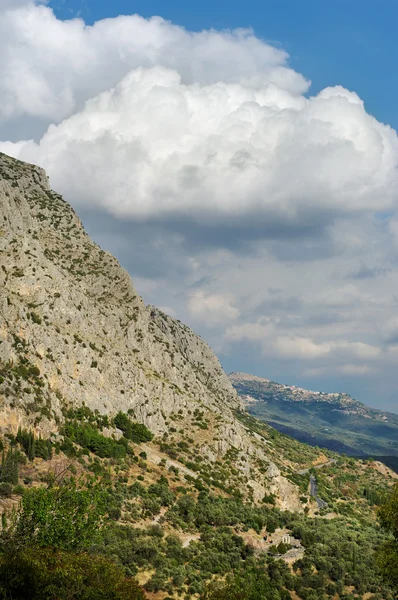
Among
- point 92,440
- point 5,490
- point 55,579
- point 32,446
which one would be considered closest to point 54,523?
point 55,579

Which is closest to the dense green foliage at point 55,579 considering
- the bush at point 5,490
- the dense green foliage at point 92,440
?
the bush at point 5,490

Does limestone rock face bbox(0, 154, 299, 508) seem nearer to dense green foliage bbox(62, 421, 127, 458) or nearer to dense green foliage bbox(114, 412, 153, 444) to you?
dense green foliage bbox(114, 412, 153, 444)

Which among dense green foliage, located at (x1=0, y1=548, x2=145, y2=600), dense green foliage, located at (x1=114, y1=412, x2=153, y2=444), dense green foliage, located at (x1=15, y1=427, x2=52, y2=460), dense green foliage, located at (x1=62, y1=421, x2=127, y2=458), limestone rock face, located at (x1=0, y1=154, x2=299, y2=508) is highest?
limestone rock face, located at (x1=0, y1=154, x2=299, y2=508)

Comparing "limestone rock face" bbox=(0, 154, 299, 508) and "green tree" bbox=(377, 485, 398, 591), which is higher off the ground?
"limestone rock face" bbox=(0, 154, 299, 508)

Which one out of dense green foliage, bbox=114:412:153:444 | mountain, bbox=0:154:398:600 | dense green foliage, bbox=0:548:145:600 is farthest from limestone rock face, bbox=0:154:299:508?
dense green foliage, bbox=0:548:145:600

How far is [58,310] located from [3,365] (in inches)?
1006

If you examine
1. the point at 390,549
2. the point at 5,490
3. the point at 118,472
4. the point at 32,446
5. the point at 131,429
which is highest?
the point at 131,429

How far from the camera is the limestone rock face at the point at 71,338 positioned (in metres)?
84.9

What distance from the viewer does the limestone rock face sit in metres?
84.9

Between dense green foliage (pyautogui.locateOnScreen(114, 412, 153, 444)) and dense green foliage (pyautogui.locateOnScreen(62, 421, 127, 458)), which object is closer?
dense green foliage (pyautogui.locateOnScreen(62, 421, 127, 458))

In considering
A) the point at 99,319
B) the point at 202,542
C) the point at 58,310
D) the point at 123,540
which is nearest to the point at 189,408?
the point at 99,319

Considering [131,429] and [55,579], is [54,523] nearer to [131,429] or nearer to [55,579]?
[55,579]

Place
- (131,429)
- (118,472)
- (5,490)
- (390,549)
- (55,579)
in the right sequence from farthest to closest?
(131,429) → (118,472) → (5,490) → (55,579) → (390,549)

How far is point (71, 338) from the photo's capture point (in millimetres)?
99125
